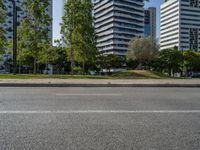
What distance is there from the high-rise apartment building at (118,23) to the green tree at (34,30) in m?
112

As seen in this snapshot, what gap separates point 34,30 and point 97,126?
29353mm

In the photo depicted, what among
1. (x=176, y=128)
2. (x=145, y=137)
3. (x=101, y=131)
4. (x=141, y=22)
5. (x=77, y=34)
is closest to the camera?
(x=145, y=137)

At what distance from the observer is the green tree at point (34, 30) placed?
33812 millimetres

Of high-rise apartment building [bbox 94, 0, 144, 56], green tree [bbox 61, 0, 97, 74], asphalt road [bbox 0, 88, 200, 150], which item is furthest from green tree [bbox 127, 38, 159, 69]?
high-rise apartment building [bbox 94, 0, 144, 56]

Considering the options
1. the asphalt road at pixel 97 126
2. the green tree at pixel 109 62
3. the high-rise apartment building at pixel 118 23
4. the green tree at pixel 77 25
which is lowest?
the asphalt road at pixel 97 126

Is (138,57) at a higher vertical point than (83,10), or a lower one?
lower

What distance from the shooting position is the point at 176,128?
6062 mm

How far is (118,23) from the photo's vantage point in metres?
150

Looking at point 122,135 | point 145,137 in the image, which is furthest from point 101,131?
point 145,137

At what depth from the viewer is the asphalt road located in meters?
4.82

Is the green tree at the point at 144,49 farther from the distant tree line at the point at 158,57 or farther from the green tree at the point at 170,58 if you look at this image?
the green tree at the point at 170,58

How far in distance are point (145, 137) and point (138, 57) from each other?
173 feet

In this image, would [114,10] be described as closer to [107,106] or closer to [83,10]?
[83,10]

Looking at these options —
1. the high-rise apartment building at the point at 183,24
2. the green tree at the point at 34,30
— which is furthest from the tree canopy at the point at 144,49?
the high-rise apartment building at the point at 183,24
